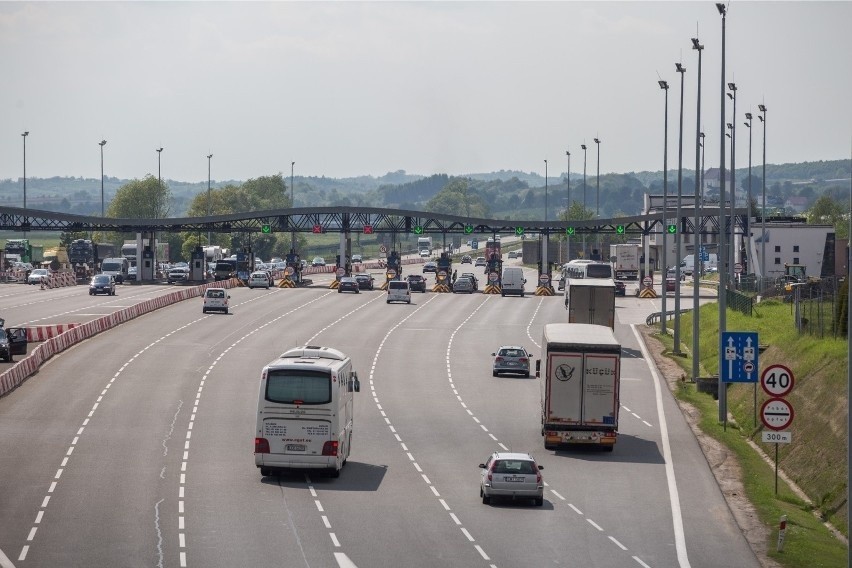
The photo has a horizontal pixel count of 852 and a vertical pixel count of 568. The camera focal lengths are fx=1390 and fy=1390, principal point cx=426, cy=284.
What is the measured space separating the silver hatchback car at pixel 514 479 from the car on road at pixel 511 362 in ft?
92.7

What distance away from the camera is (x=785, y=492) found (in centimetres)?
3703

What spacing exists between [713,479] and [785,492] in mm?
2059

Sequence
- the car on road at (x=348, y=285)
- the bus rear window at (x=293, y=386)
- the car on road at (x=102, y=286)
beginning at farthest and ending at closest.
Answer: the car on road at (x=348, y=285)
the car on road at (x=102, y=286)
the bus rear window at (x=293, y=386)

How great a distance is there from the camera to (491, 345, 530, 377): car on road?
61.8 meters

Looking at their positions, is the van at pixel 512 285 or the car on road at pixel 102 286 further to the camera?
the van at pixel 512 285

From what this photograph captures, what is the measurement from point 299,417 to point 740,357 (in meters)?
15.8

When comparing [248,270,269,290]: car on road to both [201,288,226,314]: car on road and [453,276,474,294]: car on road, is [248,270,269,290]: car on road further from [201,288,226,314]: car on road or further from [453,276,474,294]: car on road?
[201,288,226,314]: car on road

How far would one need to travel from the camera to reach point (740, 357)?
43.3 meters

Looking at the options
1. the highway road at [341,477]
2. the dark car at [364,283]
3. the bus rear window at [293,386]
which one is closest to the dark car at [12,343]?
the highway road at [341,477]

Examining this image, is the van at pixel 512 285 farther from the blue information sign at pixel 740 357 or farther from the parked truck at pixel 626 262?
the blue information sign at pixel 740 357

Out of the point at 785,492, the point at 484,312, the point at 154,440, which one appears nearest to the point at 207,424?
the point at 154,440

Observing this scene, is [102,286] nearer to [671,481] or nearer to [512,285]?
[512,285]

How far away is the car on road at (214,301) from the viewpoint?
293 ft

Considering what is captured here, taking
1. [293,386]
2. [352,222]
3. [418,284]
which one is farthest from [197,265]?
[293,386]
